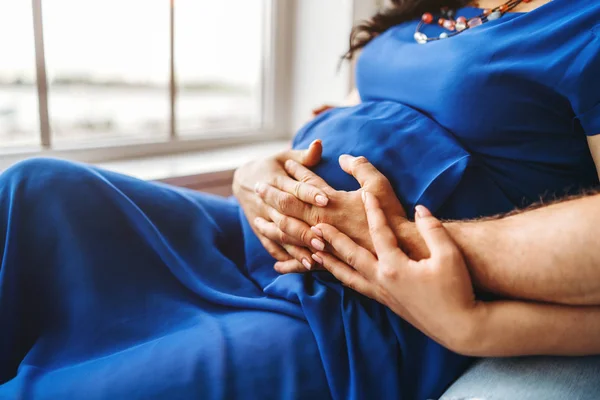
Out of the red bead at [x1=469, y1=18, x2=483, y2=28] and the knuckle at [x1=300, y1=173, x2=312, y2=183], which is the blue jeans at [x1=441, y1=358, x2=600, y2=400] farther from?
the red bead at [x1=469, y1=18, x2=483, y2=28]

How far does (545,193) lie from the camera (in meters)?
0.89

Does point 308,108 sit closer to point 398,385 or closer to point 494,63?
point 494,63

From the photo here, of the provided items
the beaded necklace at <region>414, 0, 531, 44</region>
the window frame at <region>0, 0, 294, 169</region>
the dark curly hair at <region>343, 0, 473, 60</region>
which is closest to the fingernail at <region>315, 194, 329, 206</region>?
the beaded necklace at <region>414, 0, 531, 44</region>

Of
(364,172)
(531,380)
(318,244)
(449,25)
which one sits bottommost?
(531,380)

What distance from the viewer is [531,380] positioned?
2.27 ft

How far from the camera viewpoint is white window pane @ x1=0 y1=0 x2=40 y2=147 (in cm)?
131

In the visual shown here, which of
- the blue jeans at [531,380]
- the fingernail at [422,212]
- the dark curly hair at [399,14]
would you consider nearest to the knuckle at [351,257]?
the fingernail at [422,212]

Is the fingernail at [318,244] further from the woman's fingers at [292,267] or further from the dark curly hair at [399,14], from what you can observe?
the dark curly hair at [399,14]

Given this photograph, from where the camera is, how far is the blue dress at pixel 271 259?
0.72m

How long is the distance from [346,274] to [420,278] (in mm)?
139

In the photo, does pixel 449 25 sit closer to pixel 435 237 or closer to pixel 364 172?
pixel 364 172

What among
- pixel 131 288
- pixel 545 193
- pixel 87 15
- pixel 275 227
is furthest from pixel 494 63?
pixel 87 15

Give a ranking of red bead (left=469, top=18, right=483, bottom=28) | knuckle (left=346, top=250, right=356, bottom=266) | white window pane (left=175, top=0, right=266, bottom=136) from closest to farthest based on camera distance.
Answer: 1. knuckle (left=346, top=250, right=356, bottom=266)
2. red bead (left=469, top=18, right=483, bottom=28)
3. white window pane (left=175, top=0, right=266, bottom=136)

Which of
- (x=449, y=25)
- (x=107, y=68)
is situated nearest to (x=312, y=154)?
(x=449, y=25)
